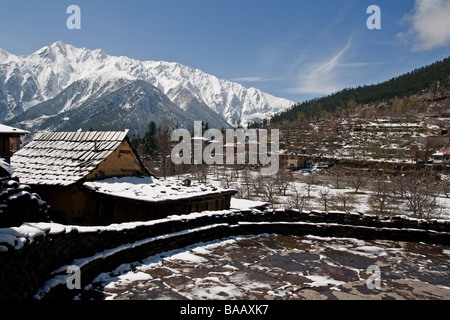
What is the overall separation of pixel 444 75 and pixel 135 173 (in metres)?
189

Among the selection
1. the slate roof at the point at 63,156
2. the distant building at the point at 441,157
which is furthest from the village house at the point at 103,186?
the distant building at the point at 441,157

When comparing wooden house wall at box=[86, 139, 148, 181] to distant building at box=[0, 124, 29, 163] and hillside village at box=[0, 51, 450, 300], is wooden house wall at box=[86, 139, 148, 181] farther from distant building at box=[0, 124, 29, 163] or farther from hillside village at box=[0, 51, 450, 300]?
distant building at box=[0, 124, 29, 163]

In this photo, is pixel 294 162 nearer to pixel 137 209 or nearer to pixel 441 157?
pixel 441 157

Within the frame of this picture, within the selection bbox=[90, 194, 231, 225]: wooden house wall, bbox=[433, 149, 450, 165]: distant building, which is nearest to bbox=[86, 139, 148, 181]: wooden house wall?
bbox=[90, 194, 231, 225]: wooden house wall

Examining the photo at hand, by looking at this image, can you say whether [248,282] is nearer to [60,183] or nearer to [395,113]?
[60,183]

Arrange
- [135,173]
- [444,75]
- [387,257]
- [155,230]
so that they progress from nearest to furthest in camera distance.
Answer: [155,230] < [387,257] < [135,173] < [444,75]

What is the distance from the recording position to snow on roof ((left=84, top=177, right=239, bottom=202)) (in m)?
11.8

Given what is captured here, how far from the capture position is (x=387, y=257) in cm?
921

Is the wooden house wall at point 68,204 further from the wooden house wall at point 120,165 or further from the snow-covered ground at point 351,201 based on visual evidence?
the snow-covered ground at point 351,201

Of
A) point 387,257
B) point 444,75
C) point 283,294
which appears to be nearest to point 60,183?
point 283,294

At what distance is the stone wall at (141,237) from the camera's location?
15.1 feet

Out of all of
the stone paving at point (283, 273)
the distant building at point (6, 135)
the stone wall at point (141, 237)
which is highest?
the distant building at point (6, 135)

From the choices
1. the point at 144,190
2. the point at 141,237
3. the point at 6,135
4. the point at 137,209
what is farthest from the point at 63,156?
the point at 141,237

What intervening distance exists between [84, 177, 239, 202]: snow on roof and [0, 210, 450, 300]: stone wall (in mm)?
2194
